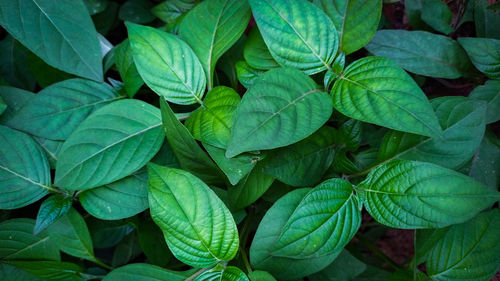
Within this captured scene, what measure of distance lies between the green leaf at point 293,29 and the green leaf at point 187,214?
345 mm

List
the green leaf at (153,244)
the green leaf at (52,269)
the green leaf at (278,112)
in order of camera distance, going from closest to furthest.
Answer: the green leaf at (278,112) < the green leaf at (52,269) < the green leaf at (153,244)

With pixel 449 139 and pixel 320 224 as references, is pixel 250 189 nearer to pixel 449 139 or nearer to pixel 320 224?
pixel 320 224

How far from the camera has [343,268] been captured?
3.24ft

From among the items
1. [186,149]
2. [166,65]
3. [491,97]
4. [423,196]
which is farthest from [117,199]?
[491,97]

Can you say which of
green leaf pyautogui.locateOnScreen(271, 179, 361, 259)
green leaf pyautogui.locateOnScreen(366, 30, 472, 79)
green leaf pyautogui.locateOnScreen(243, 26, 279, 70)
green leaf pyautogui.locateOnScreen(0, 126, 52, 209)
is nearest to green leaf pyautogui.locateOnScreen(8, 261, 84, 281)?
green leaf pyautogui.locateOnScreen(0, 126, 52, 209)

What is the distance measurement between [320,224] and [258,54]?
44 cm

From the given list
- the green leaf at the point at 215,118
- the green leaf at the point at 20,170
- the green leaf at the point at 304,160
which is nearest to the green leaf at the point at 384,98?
the green leaf at the point at 304,160

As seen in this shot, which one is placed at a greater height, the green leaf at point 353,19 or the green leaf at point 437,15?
the green leaf at point 353,19

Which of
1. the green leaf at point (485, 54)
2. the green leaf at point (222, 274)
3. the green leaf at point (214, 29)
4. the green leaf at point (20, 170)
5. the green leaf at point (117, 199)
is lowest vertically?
the green leaf at point (222, 274)

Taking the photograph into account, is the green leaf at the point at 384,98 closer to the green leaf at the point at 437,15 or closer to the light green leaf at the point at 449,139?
the light green leaf at the point at 449,139

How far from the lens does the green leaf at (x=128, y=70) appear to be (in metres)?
1.00

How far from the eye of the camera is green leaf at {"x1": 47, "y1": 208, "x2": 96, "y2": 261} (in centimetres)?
98

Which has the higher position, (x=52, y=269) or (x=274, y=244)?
(x=274, y=244)

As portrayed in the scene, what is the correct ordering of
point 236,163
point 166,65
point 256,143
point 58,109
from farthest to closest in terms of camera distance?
point 58,109
point 166,65
point 236,163
point 256,143
